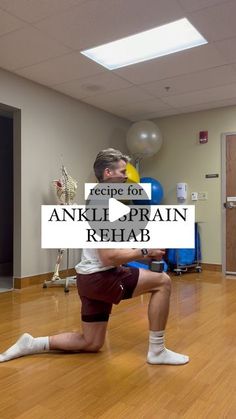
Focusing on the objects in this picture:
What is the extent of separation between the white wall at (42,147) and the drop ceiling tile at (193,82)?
3.53ft

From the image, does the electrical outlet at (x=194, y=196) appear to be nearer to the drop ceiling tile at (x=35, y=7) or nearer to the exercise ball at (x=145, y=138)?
the exercise ball at (x=145, y=138)

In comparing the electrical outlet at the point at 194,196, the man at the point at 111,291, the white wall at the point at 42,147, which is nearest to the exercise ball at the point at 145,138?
the white wall at the point at 42,147

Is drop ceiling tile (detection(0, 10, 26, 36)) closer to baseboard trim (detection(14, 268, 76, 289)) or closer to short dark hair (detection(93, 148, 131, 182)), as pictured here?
short dark hair (detection(93, 148, 131, 182))

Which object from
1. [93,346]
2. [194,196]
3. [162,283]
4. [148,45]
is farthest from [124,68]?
[93,346]

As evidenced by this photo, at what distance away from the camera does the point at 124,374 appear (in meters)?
1.89

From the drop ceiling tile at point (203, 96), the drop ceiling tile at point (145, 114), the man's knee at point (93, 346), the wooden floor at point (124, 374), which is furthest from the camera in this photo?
the drop ceiling tile at point (145, 114)

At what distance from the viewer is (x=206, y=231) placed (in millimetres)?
5449

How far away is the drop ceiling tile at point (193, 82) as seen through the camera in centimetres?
404

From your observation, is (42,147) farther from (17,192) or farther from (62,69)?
(62,69)

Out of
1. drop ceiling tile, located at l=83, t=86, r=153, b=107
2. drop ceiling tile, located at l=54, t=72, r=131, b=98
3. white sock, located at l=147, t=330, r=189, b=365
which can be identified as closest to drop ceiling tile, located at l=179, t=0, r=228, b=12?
drop ceiling tile, located at l=54, t=72, r=131, b=98

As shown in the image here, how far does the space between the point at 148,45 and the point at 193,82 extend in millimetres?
1062

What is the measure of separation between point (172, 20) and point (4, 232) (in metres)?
3.86

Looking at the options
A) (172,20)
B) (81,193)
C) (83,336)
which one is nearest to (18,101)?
(81,193)

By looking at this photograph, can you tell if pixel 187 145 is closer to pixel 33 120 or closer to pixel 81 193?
pixel 81 193
